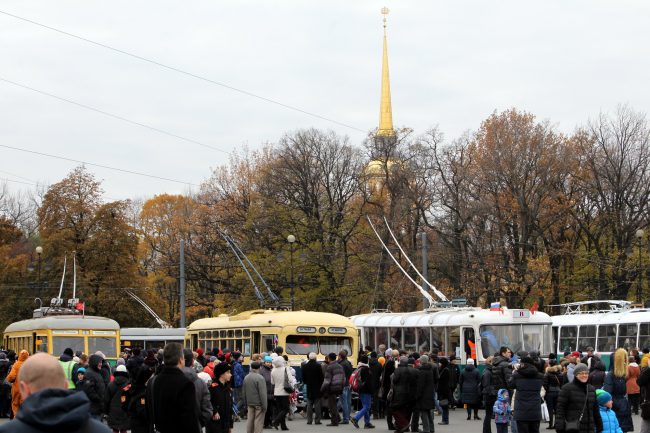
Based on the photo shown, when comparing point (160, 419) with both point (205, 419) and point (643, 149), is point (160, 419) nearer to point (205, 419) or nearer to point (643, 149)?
point (205, 419)

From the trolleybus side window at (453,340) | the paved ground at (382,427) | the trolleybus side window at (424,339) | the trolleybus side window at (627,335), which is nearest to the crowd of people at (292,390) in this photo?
the paved ground at (382,427)

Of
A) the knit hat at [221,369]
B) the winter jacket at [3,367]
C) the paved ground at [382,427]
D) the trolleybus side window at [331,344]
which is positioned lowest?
the paved ground at [382,427]

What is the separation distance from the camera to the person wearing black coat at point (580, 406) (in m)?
12.7

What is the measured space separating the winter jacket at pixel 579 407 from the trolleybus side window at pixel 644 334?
2406cm

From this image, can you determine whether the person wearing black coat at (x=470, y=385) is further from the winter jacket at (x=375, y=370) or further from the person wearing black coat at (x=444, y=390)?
the winter jacket at (x=375, y=370)

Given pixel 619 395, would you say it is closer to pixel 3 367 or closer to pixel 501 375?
pixel 501 375

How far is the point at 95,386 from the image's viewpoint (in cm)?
1636

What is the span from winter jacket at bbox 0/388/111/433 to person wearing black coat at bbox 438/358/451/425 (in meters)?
20.4

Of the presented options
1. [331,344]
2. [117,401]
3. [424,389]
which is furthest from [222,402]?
[331,344]

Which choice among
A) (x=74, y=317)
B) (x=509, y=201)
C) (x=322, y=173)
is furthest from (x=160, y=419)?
(x=322, y=173)

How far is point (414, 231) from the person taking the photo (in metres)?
57.7

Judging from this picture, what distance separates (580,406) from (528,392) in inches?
113

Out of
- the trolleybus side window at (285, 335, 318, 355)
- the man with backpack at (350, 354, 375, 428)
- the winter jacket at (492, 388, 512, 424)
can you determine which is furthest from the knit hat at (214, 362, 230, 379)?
the trolleybus side window at (285, 335, 318, 355)

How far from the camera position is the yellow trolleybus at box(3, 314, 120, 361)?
32469mm
